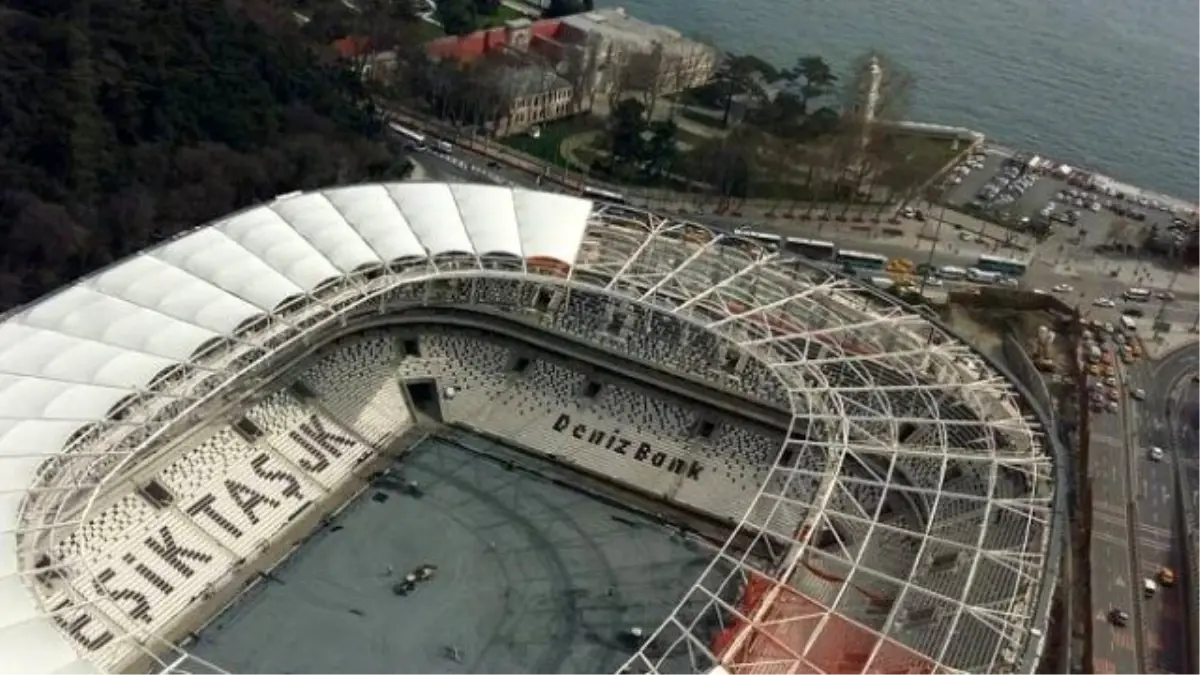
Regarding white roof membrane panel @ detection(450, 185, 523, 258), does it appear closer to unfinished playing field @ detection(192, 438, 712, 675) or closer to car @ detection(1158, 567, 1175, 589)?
unfinished playing field @ detection(192, 438, 712, 675)

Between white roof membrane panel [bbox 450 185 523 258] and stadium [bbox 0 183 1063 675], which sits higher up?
white roof membrane panel [bbox 450 185 523 258]

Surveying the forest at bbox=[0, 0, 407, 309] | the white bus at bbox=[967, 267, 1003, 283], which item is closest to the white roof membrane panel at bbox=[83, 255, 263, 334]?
the forest at bbox=[0, 0, 407, 309]

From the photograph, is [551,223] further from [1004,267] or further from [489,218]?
[1004,267]

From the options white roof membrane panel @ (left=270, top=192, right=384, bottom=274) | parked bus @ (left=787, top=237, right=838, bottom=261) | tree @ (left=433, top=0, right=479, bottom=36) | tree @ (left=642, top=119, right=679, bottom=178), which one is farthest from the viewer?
tree @ (left=433, top=0, right=479, bottom=36)

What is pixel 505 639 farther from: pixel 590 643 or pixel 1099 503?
pixel 1099 503

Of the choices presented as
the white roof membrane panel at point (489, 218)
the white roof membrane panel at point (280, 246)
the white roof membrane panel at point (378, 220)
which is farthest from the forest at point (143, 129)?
the white roof membrane panel at point (489, 218)

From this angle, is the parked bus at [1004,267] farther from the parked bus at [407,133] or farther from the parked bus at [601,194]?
the parked bus at [407,133]
